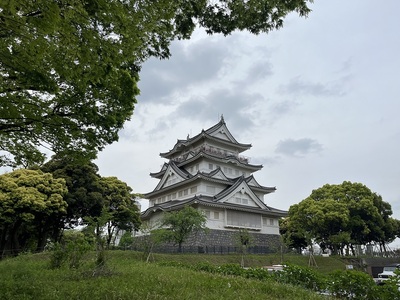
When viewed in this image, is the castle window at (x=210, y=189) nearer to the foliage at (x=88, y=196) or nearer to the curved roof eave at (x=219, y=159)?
the curved roof eave at (x=219, y=159)

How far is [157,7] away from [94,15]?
967mm

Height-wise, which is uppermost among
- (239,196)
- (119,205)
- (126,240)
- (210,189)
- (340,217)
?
(210,189)

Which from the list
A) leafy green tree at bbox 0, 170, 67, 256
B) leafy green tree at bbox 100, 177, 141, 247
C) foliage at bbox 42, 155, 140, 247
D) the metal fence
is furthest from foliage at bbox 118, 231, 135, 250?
leafy green tree at bbox 0, 170, 67, 256

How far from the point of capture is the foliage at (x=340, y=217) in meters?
30.6

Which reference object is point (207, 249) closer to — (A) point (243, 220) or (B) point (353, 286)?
(A) point (243, 220)

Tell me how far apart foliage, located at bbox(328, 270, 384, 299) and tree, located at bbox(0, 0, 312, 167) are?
5.21 metres

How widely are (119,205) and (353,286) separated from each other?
22.5 metres

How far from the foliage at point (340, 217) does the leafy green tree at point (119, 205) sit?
53.3 ft

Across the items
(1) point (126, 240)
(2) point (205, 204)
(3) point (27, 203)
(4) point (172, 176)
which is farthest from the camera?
(4) point (172, 176)

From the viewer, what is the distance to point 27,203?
729 inches

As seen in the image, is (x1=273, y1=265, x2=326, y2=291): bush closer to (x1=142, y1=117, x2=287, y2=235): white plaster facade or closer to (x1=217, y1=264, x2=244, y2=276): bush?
(x1=217, y1=264, x2=244, y2=276): bush

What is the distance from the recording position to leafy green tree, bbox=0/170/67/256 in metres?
18.5

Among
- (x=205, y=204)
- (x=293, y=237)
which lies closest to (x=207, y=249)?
(x=205, y=204)

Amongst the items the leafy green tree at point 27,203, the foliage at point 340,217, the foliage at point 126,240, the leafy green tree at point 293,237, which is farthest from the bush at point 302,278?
the leafy green tree at point 293,237
